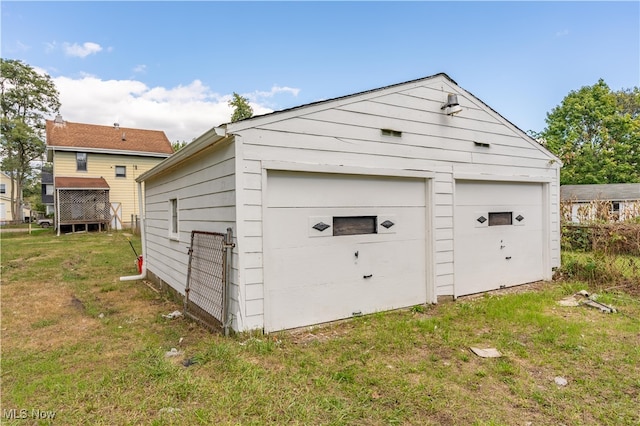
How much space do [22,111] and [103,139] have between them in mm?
12154

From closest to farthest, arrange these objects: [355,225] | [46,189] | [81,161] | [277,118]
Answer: [277,118] → [355,225] → [81,161] → [46,189]

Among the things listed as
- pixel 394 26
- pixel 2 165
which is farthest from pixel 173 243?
pixel 2 165

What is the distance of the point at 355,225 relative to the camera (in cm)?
469

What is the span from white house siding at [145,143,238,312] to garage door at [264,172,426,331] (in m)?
0.52

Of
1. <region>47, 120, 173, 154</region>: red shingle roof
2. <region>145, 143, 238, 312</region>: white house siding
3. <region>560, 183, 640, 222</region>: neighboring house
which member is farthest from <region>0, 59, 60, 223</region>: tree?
<region>560, 183, 640, 222</region>: neighboring house

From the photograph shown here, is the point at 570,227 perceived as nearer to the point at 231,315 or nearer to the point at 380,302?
the point at 380,302

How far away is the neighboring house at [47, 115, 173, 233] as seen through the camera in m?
19.0

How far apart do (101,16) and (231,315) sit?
801cm

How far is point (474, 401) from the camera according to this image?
103 inches

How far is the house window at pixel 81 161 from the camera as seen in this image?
20234mm

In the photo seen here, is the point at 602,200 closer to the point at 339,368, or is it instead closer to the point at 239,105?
the point at 339,368

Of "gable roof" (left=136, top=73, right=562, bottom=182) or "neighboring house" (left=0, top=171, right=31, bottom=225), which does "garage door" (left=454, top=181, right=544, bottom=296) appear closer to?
"gable roof" (left=136, top=73, right=562, bottom=182)

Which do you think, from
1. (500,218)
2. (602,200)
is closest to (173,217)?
(500,218)

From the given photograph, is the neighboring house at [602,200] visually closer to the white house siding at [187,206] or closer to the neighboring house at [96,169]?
the white house siding at [187,206]
